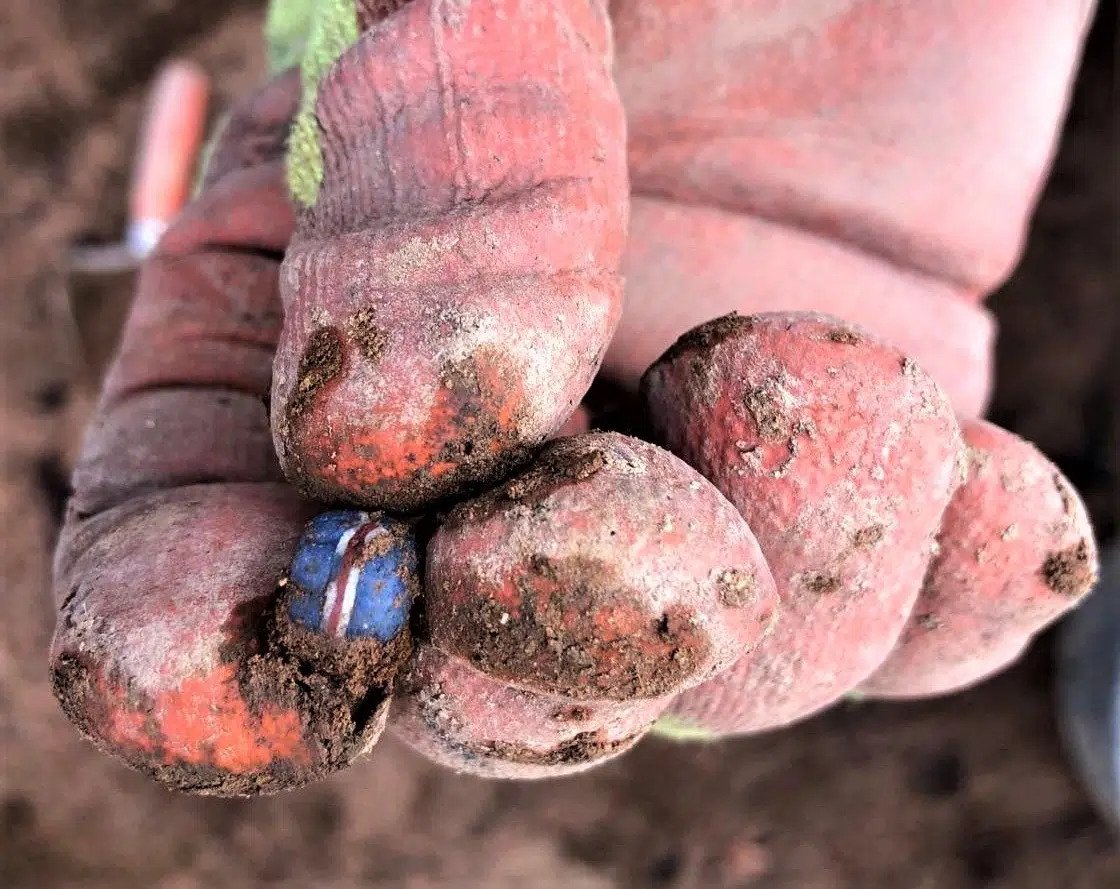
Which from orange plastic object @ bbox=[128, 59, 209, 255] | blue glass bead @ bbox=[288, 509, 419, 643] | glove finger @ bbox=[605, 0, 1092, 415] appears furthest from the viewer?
orange plastic object @ bbox=[128, 59, 209, 255]

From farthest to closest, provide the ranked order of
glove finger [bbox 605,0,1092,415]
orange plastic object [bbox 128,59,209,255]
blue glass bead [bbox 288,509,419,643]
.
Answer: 1. orange plastic object [bbox 128,59,209,255]
2. glove finger [bbox 605,0,1092,415]
3. blue glass bead [bbox 288,509,419,643]

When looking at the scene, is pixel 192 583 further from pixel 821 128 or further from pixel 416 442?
pixel 821 128

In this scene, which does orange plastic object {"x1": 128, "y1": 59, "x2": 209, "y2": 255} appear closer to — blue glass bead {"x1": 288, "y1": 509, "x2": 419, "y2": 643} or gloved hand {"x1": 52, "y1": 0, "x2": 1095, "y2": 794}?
gloved hand {"x1": 52, "y1": 0, "x2": 1095, "y2": 794}

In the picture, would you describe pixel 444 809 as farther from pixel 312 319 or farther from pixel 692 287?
pixel 312 319

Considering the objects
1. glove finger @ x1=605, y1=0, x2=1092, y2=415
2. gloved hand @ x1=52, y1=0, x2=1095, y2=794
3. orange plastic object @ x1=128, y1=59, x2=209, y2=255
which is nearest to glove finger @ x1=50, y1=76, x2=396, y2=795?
gloved hand @ x1=52, y1=0, x2=1095, y2=794

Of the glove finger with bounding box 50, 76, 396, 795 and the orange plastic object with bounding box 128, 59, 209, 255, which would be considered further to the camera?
the orange plastic object with bounding box 128, 59, 209, 255

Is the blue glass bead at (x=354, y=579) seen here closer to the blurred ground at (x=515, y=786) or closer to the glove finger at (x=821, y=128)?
the glove finger at (x=821, y=128)

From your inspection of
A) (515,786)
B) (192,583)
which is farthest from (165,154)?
(192,583)

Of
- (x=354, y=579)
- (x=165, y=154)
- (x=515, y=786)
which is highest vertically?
(x=354, y=579)
